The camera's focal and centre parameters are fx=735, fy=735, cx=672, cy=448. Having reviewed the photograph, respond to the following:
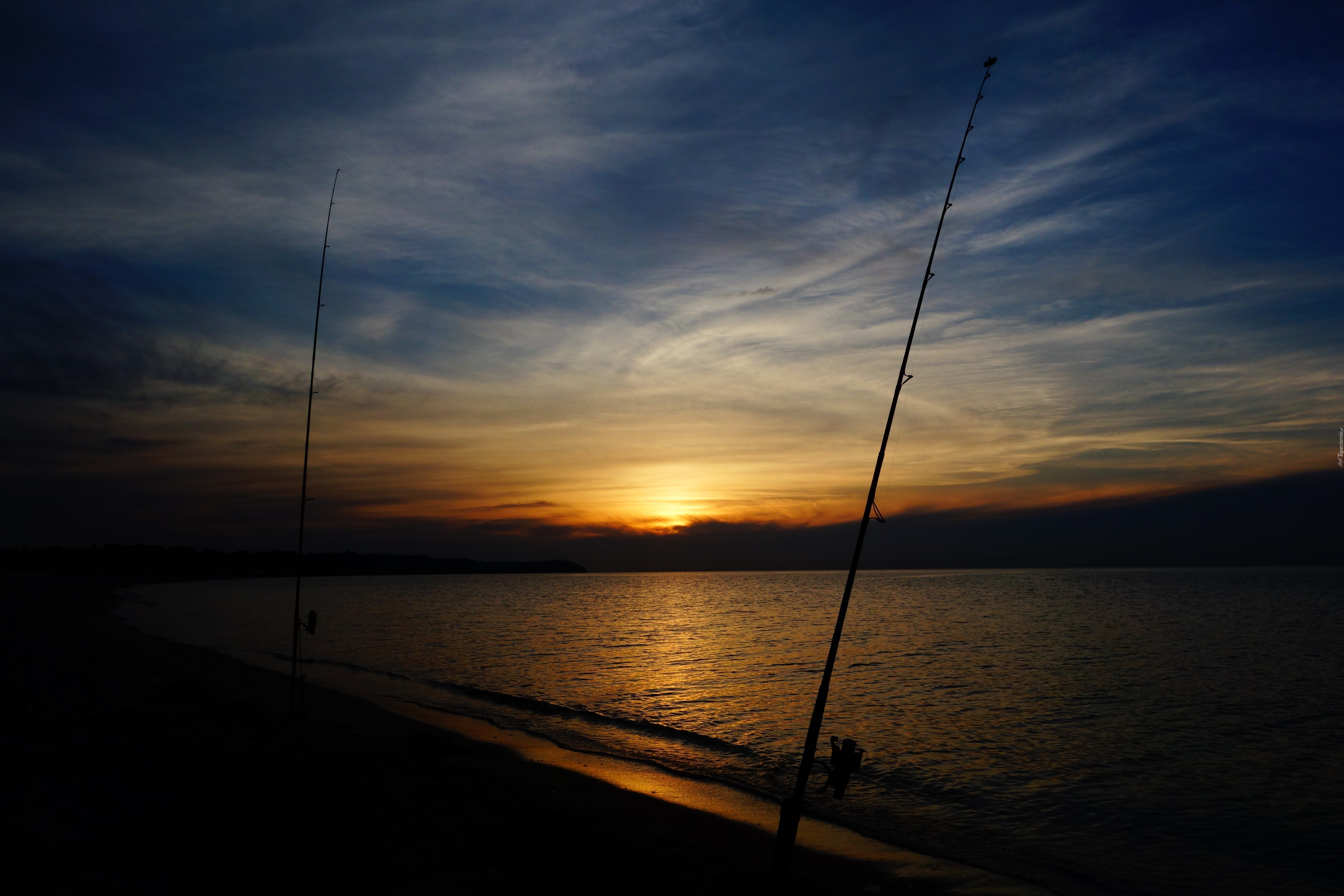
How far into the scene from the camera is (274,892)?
17.1 ft

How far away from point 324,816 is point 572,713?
16.0 meters

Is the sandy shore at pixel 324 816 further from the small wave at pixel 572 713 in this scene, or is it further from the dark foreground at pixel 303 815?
the small wave at pixel 572 713

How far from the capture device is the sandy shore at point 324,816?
18.8 feet

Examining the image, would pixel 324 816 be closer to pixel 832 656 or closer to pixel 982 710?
pixel 832 656

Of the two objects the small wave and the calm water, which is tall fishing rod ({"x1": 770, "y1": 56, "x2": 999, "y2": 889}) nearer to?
the calm water

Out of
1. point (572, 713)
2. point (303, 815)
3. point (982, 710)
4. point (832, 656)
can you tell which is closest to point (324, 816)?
point (303, 815)

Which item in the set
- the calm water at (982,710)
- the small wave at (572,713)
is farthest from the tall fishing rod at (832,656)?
the small wave at (572,713)

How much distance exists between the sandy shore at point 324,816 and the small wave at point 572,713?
12.4ft

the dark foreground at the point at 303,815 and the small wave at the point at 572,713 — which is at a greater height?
the dark foreground at the point at 303,815

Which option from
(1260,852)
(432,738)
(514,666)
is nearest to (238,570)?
(514,666)

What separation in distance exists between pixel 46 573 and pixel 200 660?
329 ft

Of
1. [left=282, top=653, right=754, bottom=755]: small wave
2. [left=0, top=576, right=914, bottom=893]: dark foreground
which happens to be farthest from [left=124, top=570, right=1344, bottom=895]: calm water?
[left=0, top=576, right=914, bottom=893]: dark foreground

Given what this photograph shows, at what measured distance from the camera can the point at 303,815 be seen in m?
5.64

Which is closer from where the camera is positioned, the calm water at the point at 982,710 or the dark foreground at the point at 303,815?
the dark foreground at the point at 303,815
